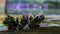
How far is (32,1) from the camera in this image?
65.4 inches

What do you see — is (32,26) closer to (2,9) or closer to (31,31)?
(31,31)

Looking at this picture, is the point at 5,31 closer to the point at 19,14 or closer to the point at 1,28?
the point at 1,28


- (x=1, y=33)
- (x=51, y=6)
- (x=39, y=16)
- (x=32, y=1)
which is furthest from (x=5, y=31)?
(x=51, y=6)

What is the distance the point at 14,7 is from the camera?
165 centimetres

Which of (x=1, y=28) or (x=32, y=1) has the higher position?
(x=32, y=1)

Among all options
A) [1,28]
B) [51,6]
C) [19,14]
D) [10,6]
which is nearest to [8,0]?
[10,6]

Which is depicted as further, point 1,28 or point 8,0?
point 8,0

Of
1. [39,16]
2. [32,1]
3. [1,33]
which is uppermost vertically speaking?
[32,1]

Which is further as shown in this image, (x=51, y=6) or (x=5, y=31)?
(x=51, y=6)

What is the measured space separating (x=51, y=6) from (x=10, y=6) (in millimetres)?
416

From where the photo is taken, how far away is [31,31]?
1396 mm

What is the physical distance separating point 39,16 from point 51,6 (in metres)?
0.28

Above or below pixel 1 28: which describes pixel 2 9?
above

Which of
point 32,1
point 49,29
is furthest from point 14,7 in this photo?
point 49,29
